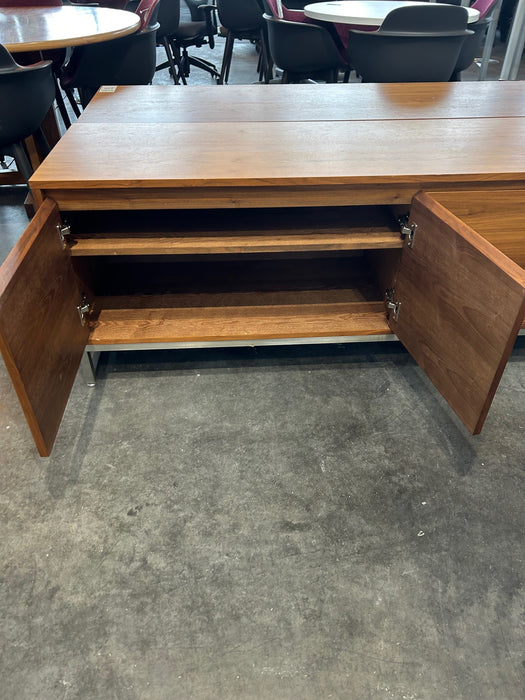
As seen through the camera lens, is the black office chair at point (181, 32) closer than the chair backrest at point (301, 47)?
No

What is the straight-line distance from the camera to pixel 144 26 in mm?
2314

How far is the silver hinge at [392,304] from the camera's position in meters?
1.30

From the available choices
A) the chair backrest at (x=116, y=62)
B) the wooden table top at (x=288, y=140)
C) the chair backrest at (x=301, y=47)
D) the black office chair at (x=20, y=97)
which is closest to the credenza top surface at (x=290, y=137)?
the wooden table top at (x=288, y=140)

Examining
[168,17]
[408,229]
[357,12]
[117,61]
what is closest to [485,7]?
[357,12]

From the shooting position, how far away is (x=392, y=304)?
1317 millimetres

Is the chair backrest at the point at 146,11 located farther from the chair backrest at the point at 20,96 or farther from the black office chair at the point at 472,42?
the black office chair at the point at 472,42

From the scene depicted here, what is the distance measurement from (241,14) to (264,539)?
12.6 feet

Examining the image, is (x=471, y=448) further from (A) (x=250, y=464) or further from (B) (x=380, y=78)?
(B) (x=380, y=78)

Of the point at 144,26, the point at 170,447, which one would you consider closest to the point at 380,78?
the point at 144,26

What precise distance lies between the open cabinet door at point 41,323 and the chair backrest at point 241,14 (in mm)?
3323

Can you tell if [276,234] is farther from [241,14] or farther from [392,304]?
[241,14]

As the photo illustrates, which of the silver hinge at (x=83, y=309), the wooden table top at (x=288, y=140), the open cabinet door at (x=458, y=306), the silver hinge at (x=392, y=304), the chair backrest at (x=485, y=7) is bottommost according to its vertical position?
Answer: the silver hinge at (x=392, y=304)

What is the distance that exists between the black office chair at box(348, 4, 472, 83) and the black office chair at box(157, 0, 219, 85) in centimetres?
178

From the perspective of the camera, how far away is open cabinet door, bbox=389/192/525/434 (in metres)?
0.90
